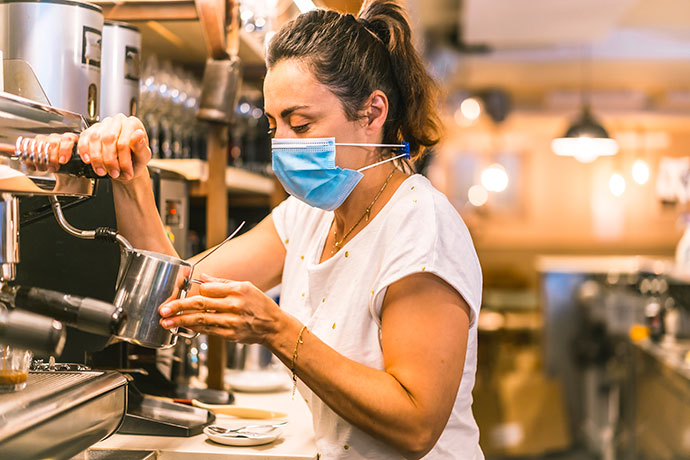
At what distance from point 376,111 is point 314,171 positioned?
0.58ft

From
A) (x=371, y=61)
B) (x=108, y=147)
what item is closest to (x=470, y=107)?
(x=371, y=61)

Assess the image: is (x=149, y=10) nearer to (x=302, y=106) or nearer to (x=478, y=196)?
(x=302, y=106)

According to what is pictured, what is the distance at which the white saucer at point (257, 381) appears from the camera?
226 centimetres

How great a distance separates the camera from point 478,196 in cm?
1008

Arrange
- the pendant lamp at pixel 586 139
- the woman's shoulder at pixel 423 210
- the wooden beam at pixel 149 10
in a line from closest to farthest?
the woman's shoulder at pixel 423 210 → the wooden beam at pixel 149 10 → the pendant lamp at pixel 586 139

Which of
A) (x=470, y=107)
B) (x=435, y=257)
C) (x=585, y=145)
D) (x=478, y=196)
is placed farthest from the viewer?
(x=478, y=196)

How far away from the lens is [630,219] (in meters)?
10.6

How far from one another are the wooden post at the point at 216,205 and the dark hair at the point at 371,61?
22.7 inches

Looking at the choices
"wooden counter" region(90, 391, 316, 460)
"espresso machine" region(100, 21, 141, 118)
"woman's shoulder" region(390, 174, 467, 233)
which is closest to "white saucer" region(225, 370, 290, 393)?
"wooden counter" region(90, 391, 316, 460)

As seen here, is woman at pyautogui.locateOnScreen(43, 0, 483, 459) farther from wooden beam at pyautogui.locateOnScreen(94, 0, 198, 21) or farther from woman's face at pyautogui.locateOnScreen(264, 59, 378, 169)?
wooden beam at pyautogui.locateOnScreen(94, 0, 198, 21)

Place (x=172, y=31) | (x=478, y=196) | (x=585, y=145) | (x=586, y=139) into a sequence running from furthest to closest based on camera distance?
(x=478, y=196)
(x=585, y=145)
(x=586, y=139)
(x=172, y=31)

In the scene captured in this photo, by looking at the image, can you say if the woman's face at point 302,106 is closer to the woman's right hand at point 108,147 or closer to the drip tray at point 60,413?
the woman's right hand at point 108,147

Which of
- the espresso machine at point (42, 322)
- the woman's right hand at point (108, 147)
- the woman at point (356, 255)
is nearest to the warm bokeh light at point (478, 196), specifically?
the woman at point (356, 255)

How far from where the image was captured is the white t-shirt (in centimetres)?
140
